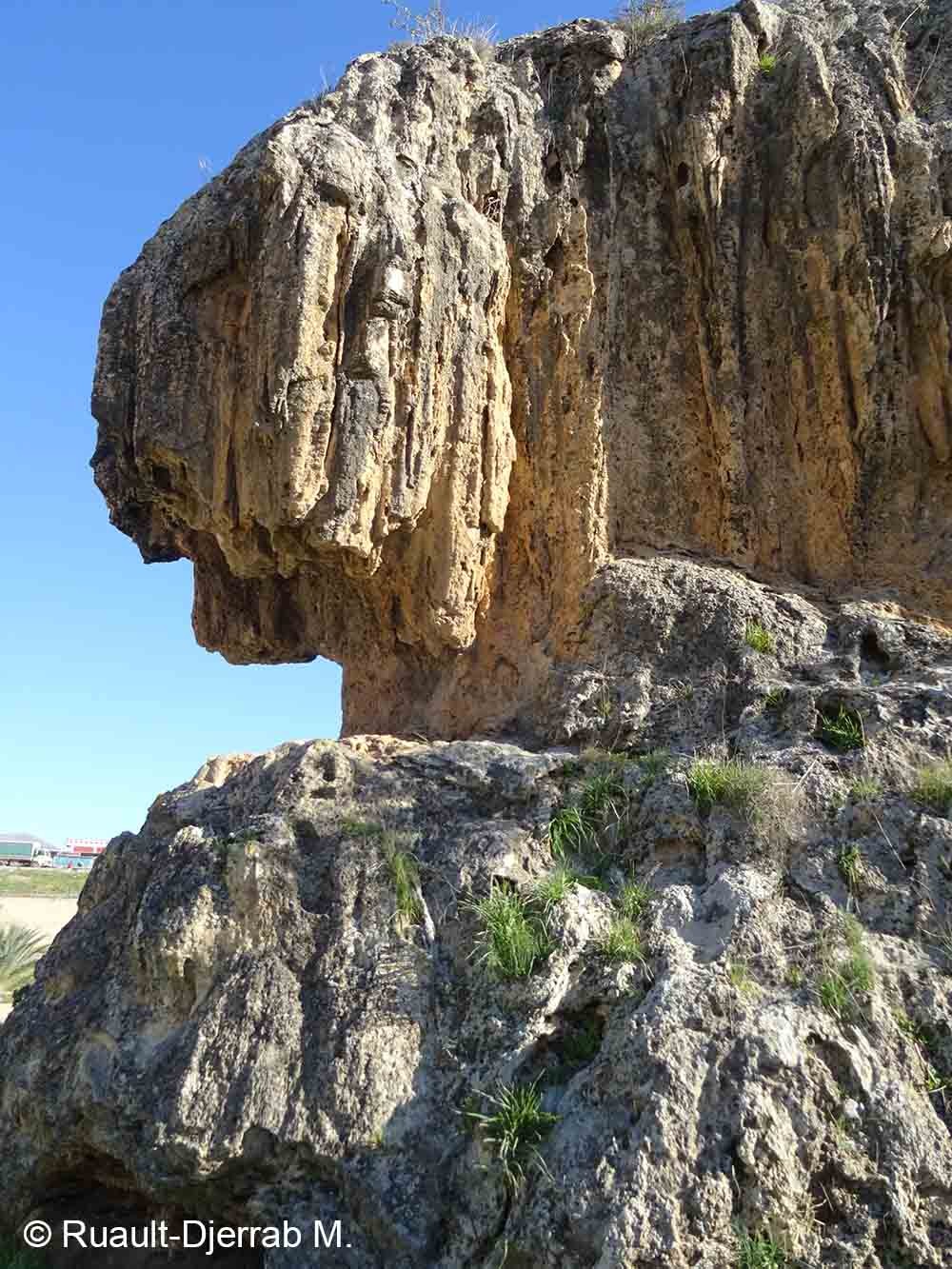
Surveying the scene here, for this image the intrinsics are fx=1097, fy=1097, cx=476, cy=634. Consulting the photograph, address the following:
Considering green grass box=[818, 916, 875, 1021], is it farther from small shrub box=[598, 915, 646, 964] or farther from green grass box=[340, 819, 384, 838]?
green grass box=[340, 819, 384, 838]

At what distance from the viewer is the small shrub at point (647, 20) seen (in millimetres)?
8781

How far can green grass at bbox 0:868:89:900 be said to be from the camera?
127 feet

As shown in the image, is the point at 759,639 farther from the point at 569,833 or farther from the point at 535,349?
the point at 535,349

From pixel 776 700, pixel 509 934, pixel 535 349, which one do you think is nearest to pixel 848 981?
pixel 509 934

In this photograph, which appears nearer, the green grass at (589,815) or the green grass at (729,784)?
the green grass at (729,784)

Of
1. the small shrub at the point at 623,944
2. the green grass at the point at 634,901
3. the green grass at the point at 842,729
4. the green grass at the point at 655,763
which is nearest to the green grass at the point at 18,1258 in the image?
the small shrub at the point at 623,944

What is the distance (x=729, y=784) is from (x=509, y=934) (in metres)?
1.36

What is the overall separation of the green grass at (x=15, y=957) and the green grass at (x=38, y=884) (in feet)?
54.8

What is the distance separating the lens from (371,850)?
17.6 ft

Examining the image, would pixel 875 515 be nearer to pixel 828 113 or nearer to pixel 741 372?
pixel 741 372

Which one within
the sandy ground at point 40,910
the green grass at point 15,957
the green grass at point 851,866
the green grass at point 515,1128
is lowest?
the sandy ground at point 40,910

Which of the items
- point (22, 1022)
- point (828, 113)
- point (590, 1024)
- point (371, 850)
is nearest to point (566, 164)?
point (828, 113)

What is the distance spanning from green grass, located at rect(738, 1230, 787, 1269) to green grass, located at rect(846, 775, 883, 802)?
Result: 2.13m

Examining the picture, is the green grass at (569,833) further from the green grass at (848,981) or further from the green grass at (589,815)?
the green grass at (848,981)
